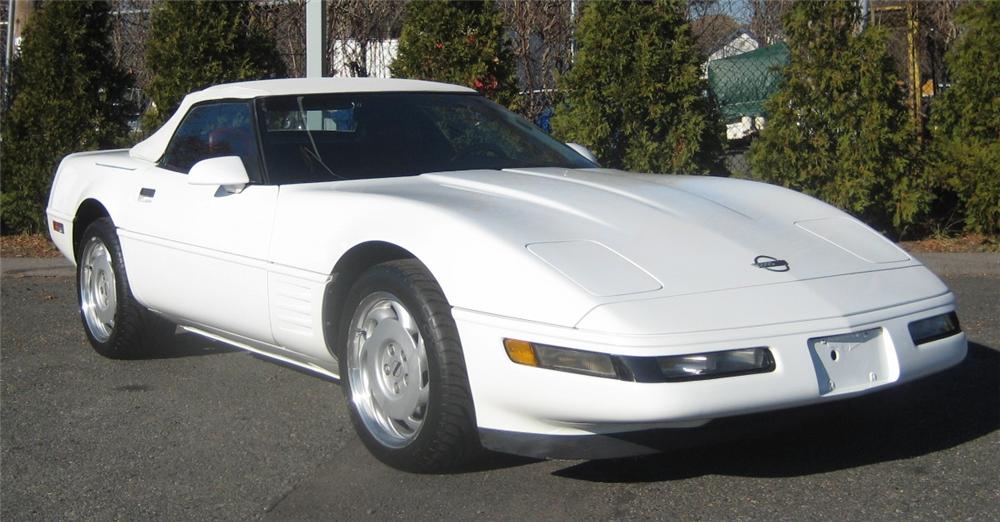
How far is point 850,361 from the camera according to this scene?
3605mm

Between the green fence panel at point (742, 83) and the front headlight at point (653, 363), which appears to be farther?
the green fence panel at point (742, 83)

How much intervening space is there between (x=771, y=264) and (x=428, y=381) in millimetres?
1189

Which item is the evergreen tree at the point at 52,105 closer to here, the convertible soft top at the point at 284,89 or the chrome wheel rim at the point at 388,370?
the convertible soft top at the point at 284,89

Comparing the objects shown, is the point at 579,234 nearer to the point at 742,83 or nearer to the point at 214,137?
the point at 214,137

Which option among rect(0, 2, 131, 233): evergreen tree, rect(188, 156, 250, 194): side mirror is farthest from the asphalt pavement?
rect(0, 2, 131, 233): evergreen tree

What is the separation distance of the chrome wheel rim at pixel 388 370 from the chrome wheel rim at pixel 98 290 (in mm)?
2214

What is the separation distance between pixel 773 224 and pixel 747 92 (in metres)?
7.41

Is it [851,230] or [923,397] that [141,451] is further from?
[923,397]

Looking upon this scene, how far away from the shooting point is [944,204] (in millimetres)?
10234

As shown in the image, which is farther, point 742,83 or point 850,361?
point 742,83

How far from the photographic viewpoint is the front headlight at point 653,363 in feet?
11.0

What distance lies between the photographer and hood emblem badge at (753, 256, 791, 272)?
3.79 meters

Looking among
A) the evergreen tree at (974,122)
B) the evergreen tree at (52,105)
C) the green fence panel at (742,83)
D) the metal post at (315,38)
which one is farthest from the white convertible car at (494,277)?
the evergreen tree at (52,105)

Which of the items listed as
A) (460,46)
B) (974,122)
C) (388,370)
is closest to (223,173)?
(388,370)
